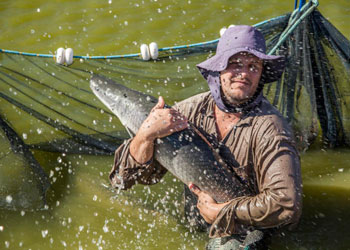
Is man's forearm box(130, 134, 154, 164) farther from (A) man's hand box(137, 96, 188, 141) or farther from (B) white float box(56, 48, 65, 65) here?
(B) white float box(56, 48, 65, 65)

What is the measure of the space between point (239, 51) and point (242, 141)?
57 cm

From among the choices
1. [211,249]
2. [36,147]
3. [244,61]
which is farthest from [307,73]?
[36,147]

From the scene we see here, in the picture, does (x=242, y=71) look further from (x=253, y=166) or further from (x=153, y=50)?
(x=153, y=50)

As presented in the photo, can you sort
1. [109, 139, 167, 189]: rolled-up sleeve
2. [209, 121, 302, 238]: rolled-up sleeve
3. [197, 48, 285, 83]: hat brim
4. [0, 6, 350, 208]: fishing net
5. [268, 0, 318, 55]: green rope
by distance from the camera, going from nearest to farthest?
[209, 121, 302, 238]: rolled-up sleeve < [197, 48, 285, 83]: hat brim < [109, 139, 167, 189]: rolled-up sleeve < [268, 0, 318, 55]: green rope < [0, 6, 350, 208]: fishing net

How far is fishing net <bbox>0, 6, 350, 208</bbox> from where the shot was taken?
4195 millimetres

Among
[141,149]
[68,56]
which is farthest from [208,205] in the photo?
[68,56]

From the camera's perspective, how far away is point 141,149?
9.64 feet

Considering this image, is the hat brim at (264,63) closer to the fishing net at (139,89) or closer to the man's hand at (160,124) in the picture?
the man's hand at (160,124)

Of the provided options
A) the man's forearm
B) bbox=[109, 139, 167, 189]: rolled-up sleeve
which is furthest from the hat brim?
bbox=[109, 139, 167, 189]: rolled-up sleeve

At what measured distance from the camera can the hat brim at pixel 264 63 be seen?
2803mm

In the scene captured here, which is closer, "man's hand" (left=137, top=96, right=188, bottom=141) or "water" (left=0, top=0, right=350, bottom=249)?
"man's hand" (left=137, top=96, right=188, bottom=141)

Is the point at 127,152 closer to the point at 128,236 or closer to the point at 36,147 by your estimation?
the point at 128,236

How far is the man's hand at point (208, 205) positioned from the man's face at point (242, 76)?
2.03ft

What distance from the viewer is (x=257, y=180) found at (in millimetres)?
2992
